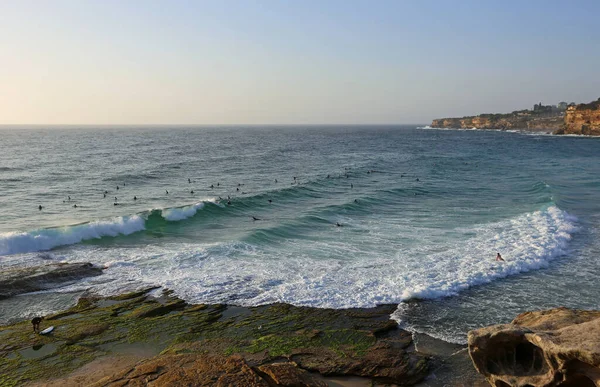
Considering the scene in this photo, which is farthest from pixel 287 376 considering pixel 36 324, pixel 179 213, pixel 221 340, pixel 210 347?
pixel 179 213

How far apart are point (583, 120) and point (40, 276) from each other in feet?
502

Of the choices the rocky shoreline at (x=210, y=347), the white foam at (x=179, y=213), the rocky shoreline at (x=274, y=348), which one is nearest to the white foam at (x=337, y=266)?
the rocky shoreline at (x=274, y=348)

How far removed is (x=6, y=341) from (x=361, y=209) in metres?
24.6

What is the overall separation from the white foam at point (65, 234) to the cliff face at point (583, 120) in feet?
454

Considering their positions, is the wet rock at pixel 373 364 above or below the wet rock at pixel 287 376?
below

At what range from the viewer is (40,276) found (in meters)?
18.1

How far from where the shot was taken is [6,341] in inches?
512

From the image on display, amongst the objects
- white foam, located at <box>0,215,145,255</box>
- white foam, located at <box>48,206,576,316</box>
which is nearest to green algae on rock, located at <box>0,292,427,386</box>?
white foam, located at <box>48,206,576,316</box>

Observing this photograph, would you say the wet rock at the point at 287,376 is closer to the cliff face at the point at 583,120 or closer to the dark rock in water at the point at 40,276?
the dark rock in water at the point at 40,276

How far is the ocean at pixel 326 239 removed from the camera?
53.3 feet

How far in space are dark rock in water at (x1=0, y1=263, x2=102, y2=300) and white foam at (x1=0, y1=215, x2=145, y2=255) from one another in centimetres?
494

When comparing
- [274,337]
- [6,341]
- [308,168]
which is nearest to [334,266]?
[274,337]

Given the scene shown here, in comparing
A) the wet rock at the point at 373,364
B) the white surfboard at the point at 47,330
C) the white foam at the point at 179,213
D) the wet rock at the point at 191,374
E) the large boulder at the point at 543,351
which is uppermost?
the large boulder at the point at 543,351

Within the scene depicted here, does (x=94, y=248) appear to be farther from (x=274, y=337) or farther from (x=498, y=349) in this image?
(x=498, y=349)
